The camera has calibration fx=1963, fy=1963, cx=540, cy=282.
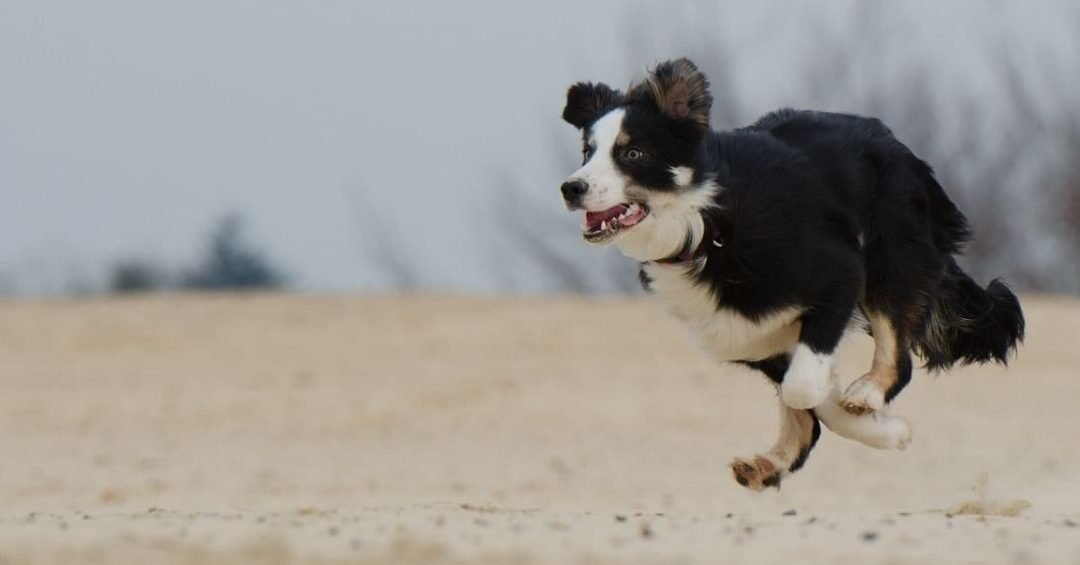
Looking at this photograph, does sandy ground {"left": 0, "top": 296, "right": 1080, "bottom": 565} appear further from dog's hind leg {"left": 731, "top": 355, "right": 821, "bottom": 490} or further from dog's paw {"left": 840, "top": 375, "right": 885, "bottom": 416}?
dog's paw {"left": 840, "top": 375, "right": 885, "bottom": 416}

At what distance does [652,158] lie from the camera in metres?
8.08

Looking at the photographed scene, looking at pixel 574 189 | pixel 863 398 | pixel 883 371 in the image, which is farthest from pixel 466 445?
pixel 574 189

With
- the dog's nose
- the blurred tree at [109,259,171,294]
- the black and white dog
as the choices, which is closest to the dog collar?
the black and white dog

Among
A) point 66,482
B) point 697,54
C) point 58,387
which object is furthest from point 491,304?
point 697,54

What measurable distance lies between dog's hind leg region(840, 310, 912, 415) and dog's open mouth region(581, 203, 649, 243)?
4.21 feet

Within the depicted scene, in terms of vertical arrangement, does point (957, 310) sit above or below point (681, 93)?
below

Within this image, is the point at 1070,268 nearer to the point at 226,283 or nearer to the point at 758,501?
the point at 226,283

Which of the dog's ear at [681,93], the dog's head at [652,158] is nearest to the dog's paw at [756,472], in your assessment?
the dog's head at [652,158]

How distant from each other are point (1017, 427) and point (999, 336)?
10.4m

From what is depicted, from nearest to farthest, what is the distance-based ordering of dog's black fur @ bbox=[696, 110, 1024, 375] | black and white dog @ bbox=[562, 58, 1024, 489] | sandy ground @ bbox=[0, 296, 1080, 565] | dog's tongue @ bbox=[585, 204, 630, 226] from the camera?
sandy ground @ bbox=[0, 296, 1080, 565]
dog's tongue @ bbox=[585, 204, 630, 226]
black and white dog @ bbox=[562, 58, 1024, 489]
dog's black fur @ bbox=[696, 110, 1024, 375]

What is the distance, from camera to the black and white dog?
808cm

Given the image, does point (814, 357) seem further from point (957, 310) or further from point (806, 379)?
point (957, 310)

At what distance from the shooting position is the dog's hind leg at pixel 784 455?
28.2 ft

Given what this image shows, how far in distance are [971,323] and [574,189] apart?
2.52 m
